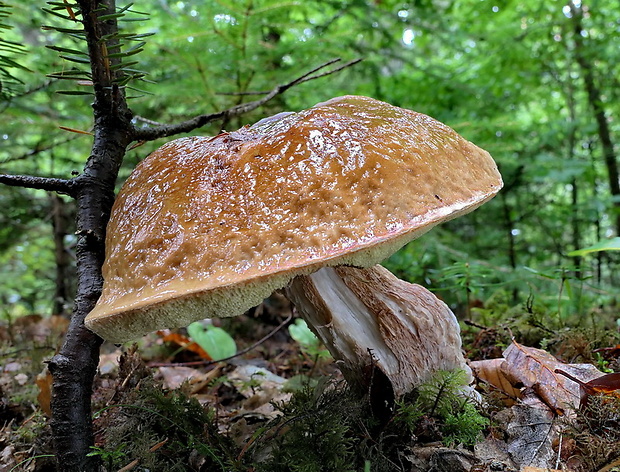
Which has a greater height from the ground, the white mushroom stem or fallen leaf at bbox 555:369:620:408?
the white mushroom stem

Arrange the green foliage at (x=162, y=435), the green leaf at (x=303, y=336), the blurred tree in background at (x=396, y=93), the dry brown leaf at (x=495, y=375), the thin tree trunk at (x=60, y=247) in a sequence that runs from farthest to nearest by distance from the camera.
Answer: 1. the thin tree trunk at (x=60, y=247)
2. the green leaf at (x=303, y=336)
3. the blurred tree in background at (x=396, y=93)
4. the dry brown leaf at (x=495, y=375)
5. the green foliage at (x=162, y=435)

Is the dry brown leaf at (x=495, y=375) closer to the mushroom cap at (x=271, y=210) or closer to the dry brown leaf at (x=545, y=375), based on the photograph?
the dry brown leaf at (x=545, y=375)

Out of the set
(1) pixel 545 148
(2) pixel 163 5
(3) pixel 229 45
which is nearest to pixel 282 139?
(3) pixel 229 45

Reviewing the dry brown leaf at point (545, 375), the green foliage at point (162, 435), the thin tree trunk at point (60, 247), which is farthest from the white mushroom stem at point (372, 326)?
the thin tree trunk at point (60, 247)

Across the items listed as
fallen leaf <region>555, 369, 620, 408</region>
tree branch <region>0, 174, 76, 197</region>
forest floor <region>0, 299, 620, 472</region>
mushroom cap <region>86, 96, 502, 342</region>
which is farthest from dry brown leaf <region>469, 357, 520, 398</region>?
tree branch <region>0, 174, 76, 197</region>

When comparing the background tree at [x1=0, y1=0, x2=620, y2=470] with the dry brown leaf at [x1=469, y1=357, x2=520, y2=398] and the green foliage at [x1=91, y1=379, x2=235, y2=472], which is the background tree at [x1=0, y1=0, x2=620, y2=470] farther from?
the dry brown leaf at [x1=469, y1=357, x2=520, y2=398]

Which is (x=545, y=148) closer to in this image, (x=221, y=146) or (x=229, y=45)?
(x=229, y=45)
